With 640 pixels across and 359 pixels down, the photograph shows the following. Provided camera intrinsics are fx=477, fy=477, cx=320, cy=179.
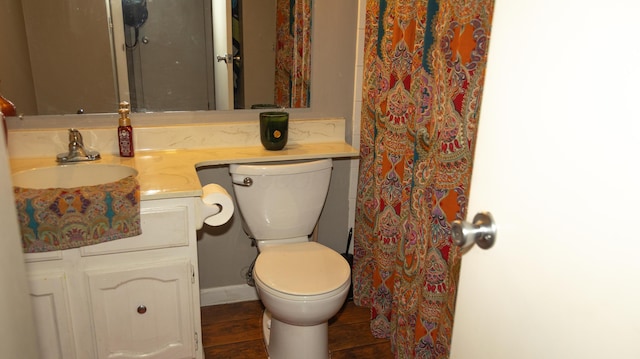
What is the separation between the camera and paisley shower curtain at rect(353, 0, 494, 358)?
133cm

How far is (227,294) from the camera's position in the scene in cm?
226

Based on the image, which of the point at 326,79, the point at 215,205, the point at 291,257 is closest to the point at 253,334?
the point at 291,257

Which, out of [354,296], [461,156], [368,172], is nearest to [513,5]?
[461,156]

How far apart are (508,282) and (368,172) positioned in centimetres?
129

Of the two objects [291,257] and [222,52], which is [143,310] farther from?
[222,52]

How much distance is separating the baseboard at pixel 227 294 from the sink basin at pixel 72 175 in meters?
0.78

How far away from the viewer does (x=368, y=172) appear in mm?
2057

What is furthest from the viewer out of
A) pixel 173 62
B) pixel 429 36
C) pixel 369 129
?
pixel 369 129

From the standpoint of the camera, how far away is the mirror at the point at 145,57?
1.70 meters

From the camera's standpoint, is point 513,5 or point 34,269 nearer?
point 513,5

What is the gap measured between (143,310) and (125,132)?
0.65 m

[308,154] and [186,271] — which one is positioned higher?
[308,154]

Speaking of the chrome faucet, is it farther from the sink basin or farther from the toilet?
the toilet

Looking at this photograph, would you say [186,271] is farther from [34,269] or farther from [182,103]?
[182,103]
